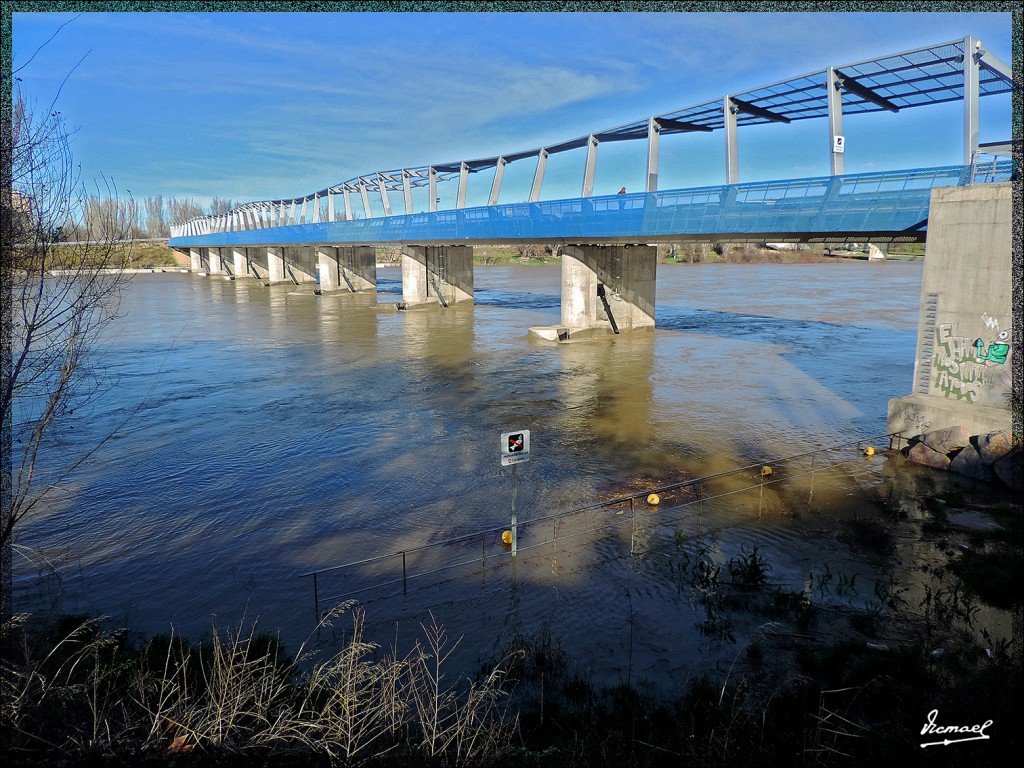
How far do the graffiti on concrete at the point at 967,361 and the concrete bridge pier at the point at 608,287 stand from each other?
2043 cm

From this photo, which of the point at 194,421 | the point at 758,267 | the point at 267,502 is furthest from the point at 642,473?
the point at 758,267

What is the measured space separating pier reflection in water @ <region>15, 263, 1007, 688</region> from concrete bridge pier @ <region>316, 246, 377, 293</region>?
28.8 meters

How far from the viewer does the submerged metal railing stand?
951 cm

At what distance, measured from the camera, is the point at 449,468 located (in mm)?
14875

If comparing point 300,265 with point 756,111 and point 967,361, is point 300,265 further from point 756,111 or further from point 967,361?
point 967,361

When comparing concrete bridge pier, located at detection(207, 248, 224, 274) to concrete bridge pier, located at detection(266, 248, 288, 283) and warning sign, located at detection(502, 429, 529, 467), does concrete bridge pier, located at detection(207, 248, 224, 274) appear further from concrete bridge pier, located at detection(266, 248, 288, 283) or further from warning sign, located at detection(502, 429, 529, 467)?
warning sign, located at detection(502, 429, 529, 467)

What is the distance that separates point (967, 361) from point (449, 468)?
1102 centimetres

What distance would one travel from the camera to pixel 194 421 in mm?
19219

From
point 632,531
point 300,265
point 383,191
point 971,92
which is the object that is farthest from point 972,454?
point 300,265

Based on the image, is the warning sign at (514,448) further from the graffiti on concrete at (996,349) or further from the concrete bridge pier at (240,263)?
the concrete bridge pier at (240,263)

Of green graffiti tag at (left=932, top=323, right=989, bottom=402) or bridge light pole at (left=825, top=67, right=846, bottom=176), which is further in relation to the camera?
bridge light pole at (left=825, top=67, right=846, bottom=176)

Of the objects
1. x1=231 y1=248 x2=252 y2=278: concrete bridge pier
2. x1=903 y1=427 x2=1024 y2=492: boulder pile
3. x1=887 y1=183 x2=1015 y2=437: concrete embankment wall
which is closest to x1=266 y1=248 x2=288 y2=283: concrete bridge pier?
x1=231 y1=248 x2=252 y2=278: concrete bridge pier

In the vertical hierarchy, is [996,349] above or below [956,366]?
above

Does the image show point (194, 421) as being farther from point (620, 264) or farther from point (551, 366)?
point (620, 264)
